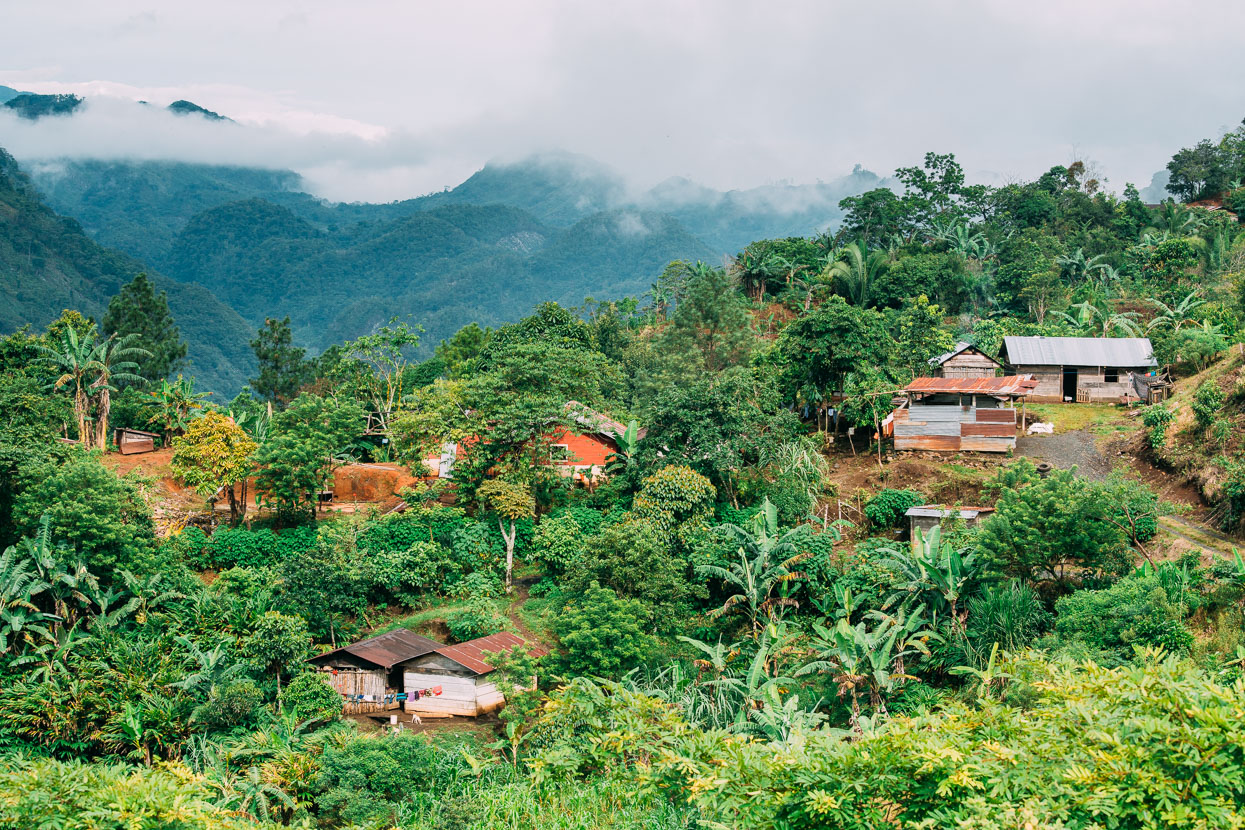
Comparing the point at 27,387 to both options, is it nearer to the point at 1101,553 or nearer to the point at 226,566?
the point at 226,566

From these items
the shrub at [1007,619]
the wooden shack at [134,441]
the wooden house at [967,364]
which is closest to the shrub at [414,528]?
the wooden shack at [134,441]

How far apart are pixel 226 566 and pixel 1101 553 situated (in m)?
18.6

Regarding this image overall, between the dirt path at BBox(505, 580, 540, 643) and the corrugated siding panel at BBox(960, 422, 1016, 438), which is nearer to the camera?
the dirt path at BBox(505, 580, 540, 643)

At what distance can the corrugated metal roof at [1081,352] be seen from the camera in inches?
1080

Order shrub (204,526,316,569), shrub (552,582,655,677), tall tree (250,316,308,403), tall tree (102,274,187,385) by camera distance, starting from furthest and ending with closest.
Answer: tall tree (250,316,308,403) → tall tree (102,274,187,385) → shrub (204,526,316,569) → shrub (552,582,655,677)

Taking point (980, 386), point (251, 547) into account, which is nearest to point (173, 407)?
point (251, 547)

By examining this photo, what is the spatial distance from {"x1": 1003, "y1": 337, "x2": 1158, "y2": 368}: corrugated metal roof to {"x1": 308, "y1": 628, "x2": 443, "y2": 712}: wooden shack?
67.3ft

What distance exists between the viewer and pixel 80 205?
145250 mm

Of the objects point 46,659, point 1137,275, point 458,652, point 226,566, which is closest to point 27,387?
point 226,566

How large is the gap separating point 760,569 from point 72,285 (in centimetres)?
7819

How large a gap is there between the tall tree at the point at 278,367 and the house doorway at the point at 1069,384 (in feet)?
105

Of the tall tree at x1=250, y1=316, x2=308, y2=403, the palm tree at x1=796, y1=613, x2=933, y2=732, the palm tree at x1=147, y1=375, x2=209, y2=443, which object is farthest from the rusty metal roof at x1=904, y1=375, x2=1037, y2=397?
the tall tree at x1=250, y1=316, x2=308, y2=403

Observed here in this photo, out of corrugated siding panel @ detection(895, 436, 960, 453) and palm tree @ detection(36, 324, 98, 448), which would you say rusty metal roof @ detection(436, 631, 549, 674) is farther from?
palm tree @ detection(36, 324, 98, 448)

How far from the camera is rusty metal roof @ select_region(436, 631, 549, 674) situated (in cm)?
1692
